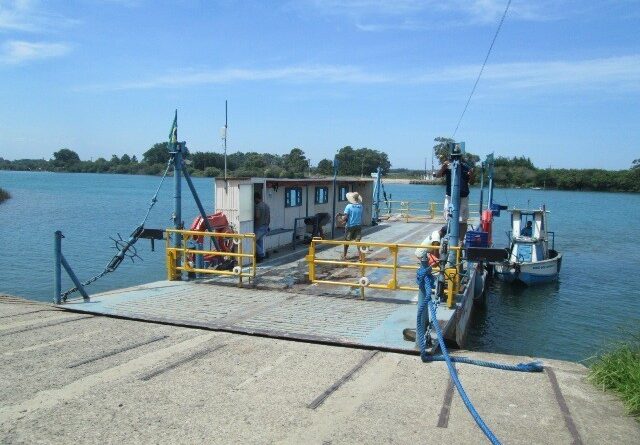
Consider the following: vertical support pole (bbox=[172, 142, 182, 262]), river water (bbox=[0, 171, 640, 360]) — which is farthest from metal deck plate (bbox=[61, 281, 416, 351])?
river water (bbox=[0, 171, 640, 360])

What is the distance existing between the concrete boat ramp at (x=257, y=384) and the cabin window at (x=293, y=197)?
7.76 metres

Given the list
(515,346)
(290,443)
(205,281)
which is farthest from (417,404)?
(515,346)

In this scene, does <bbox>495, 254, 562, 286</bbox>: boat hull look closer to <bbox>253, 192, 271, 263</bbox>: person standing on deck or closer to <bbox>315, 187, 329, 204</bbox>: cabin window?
<bbox>315, 187, 329, 204</bbox>: cabin window

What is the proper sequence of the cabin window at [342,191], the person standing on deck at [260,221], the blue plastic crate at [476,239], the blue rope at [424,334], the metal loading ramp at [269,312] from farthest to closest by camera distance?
the cabin window at [342,191] < the blue plastic crate at [476,239] < the person standing on deck at [260,221] < the metal loading ramp at [269,312] < the blue rope at [424,334]

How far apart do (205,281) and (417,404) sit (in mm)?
7117

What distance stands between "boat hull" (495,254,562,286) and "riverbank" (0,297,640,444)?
1541 centimetres

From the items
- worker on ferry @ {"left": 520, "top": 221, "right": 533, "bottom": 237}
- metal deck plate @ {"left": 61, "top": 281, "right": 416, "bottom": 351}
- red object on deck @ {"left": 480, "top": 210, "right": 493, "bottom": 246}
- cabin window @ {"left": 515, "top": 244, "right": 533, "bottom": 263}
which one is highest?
red object on deck @ {"left": 480, "top": 210, "right": 493, "bottom": 246}

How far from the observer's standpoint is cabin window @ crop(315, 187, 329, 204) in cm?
1945

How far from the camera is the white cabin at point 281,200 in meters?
13.8

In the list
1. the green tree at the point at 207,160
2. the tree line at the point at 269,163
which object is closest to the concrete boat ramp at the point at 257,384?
the tree line at the point at 269,163

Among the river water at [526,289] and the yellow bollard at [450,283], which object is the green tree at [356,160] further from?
the yellow bollard at [450,283]

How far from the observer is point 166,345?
25.4 ft

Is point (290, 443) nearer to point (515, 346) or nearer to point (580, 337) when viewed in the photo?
point (515, 346)

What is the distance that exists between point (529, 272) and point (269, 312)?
15768 millimetres
